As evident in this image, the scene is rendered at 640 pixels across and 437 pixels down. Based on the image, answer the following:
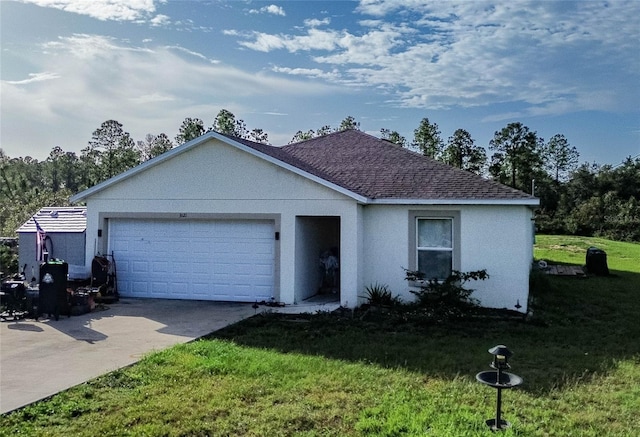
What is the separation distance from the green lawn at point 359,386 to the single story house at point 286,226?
2147mm

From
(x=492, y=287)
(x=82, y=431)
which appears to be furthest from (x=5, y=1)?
(x=492, y=287)

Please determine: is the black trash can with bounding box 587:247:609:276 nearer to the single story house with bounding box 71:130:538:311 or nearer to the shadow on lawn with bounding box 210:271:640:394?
the shadow on lawn with bounding box 210:271:640:394

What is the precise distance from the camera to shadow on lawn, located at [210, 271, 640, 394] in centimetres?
725

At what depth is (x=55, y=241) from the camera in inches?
560

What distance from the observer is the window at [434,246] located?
12.1m

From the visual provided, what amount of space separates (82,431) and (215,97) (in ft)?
48.2

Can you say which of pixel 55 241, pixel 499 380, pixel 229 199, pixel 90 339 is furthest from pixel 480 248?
pixel 55 241

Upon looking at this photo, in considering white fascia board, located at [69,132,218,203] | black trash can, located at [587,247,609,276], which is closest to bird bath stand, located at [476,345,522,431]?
white fascia board, located at [69,132,218,203]

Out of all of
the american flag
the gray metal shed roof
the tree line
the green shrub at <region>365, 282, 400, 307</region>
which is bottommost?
the green shrub at <region>365, 282, 400, 307</region>

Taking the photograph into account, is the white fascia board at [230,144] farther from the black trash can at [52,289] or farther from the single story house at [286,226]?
the black trash can at [52,289]

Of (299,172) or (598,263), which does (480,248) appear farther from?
(598,263)

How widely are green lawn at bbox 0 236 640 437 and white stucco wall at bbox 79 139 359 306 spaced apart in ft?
7.64

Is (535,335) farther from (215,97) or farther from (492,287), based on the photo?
(215,97)

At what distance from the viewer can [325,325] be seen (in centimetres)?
995
